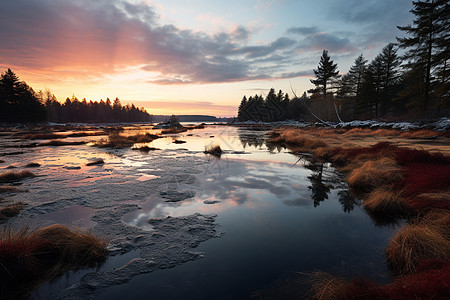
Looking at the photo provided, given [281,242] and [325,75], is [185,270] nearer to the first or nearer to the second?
Answer: [281,242]

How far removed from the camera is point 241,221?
6.82 m

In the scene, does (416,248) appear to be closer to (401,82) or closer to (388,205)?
(388,205)

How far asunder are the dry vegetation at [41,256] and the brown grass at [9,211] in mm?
2719

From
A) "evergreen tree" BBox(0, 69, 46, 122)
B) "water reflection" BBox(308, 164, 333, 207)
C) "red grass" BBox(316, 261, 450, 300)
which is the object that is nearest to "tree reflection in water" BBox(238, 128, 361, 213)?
"water reflection" BBox(308, 164, 333, 207)

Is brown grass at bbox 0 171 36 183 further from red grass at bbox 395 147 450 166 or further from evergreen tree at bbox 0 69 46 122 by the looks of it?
evergreen tree at bbox 0 69 46 122

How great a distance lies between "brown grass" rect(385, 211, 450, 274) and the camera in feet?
13.6

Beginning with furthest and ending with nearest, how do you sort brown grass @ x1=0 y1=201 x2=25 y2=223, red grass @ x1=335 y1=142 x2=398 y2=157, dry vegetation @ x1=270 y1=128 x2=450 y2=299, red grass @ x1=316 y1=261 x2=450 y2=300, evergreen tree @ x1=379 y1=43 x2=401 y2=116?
evergreen tree @ x1=379 y1=43 x2=401 y2=116 < red grass @ x1=335 y1=142 x2=398 y2=157 < brown grass @ x1=0 y1=201 x2=25 y2=223 < dry vegetation @ x1=270 y1=128 x2=450 y2=299 < red grass @ x1=316 y1=261 x2=450 y2=300

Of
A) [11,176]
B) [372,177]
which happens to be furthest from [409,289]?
[11,176]

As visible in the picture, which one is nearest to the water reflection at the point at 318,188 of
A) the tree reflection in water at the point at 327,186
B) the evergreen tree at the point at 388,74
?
the tree reflection in water at the point at 327,186

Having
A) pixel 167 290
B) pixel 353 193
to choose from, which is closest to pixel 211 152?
pixel 353 193

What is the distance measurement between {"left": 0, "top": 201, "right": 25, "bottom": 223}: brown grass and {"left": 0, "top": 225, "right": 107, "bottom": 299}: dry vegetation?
8.92 ft

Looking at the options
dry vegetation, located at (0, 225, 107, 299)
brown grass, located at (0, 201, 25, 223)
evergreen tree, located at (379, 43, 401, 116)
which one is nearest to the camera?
dry vegetation, located at (0, 225, 107, 299)

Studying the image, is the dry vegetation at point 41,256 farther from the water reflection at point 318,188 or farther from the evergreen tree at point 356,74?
the evergreen tree at point 356,74

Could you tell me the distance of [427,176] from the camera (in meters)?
8.73
